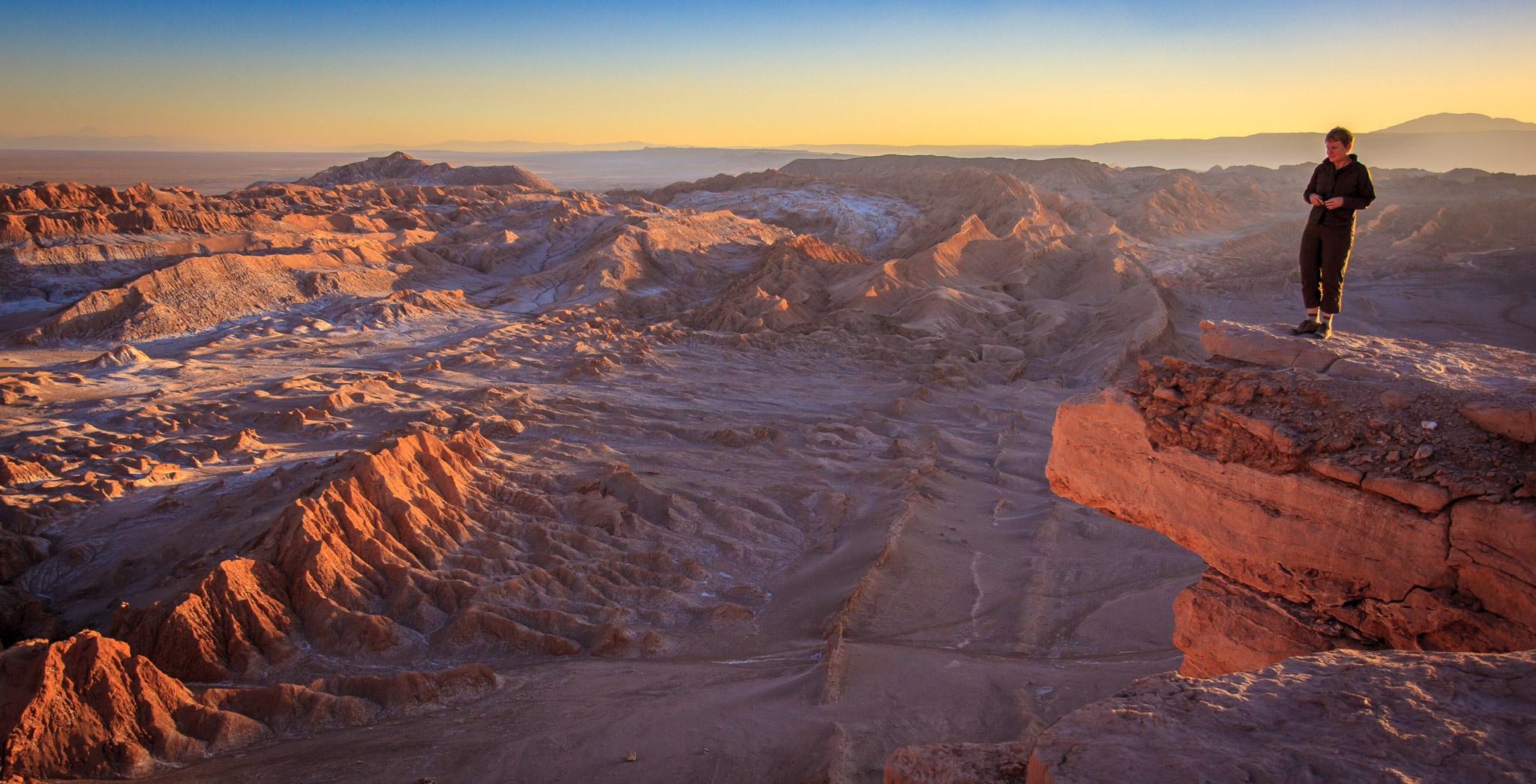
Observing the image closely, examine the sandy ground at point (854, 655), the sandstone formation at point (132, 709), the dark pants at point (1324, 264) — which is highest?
the dark pants at point (1324, 264)

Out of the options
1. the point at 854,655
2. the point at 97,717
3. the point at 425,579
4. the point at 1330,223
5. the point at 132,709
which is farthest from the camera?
the point at 425,579

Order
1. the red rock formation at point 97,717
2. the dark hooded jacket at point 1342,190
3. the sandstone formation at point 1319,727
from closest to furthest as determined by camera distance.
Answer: the sandstone formation at point 1319,727, the red rock formation at point 97,717, the dark hooded jacket at point 1342,190

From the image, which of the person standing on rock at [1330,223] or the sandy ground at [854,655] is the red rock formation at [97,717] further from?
the person standing on rock at [1330,223]

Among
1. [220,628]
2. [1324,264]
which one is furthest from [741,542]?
[1324,264]

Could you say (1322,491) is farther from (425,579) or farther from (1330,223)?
(425,579)

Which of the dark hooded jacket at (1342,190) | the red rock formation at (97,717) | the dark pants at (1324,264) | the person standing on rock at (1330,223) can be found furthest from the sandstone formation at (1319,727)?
the red rock formation at (97,717)

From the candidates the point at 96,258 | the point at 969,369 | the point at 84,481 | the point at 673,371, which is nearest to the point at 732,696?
the point at 84,481
